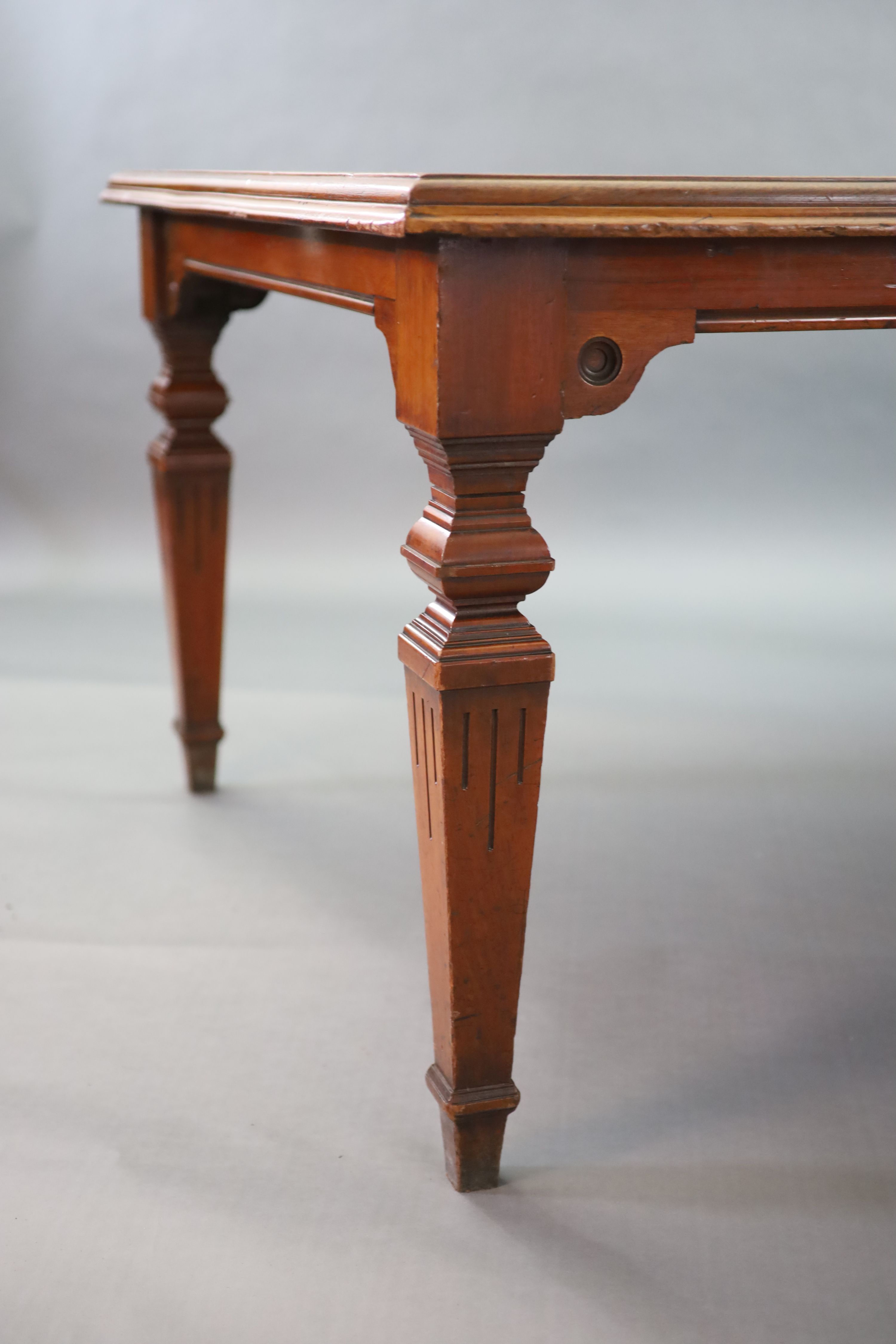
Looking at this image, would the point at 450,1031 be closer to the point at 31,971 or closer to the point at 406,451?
the point at 31,971

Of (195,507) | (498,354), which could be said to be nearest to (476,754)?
(498,354)

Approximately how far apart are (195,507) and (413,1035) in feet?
2.99

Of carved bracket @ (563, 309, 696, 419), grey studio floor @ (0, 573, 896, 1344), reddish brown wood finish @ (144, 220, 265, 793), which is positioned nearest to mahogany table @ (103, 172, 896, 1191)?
carved bracket @ (563, 309, 696, 419)

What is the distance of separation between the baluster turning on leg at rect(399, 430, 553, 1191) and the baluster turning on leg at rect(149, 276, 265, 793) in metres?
0.97

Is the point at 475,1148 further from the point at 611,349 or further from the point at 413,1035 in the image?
the point at 611,349

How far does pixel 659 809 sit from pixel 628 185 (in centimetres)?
125

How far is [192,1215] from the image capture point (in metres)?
1.26

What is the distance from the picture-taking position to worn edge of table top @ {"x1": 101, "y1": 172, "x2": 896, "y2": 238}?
101 centimetres

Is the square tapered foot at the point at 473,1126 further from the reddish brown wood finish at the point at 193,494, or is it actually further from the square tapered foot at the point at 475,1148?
the reddish brown wood finish at the point at 193,494

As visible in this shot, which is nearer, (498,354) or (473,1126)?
(498,354)

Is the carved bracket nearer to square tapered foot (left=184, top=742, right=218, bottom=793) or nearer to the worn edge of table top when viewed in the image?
the worn edge of table top

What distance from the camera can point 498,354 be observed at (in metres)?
1.08

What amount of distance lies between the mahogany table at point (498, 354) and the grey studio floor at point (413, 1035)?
142 mm

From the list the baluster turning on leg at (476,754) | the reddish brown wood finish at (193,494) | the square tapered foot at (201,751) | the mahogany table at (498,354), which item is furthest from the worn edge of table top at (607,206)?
the square tapered foot at (201,751)
